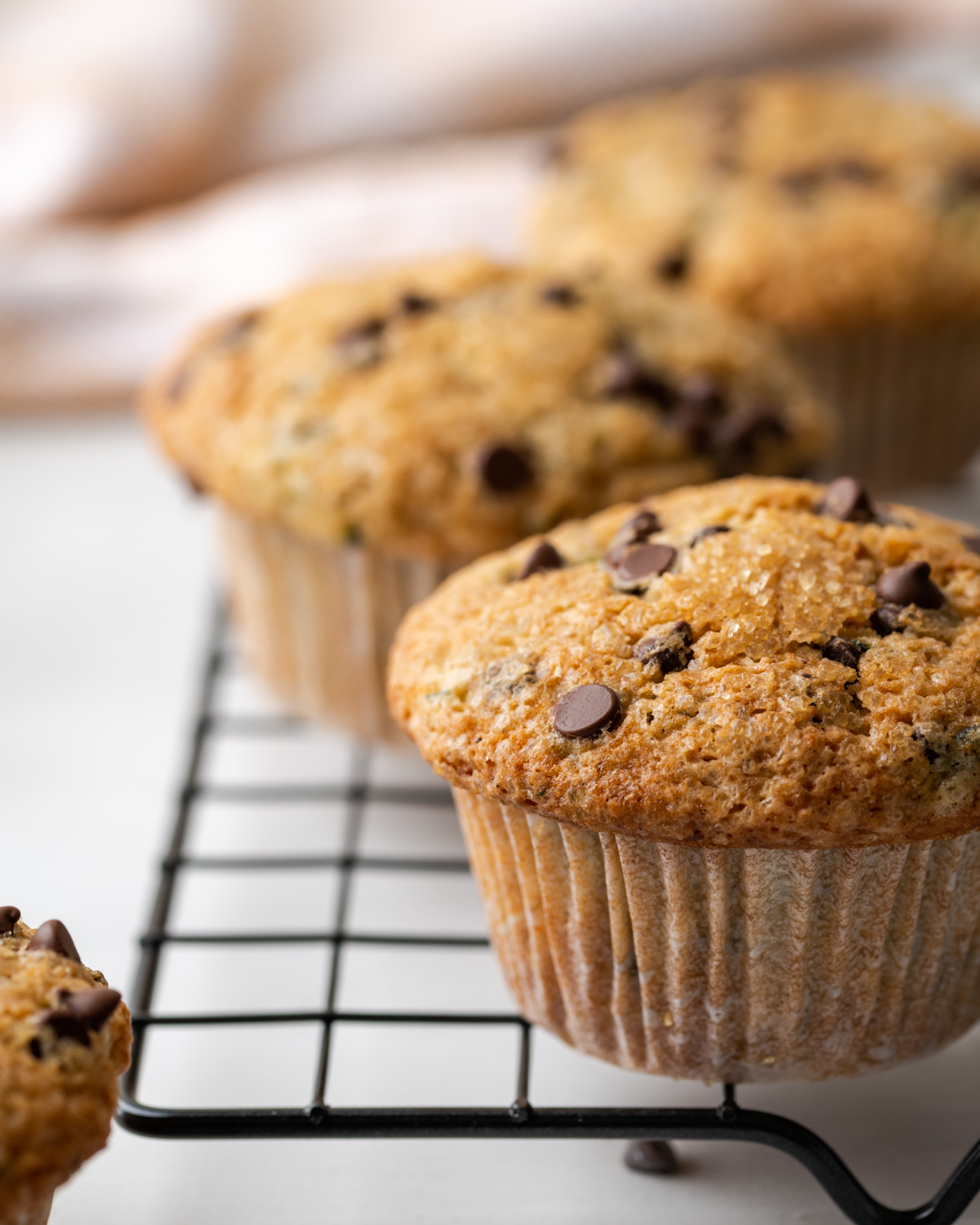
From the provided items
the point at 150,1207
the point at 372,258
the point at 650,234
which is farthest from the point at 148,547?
the point at 150,1207

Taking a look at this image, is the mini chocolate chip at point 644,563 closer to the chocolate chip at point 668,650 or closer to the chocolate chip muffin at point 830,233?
the chocolate chip at point 668,650

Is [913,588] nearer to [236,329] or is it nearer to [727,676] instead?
[727,676]

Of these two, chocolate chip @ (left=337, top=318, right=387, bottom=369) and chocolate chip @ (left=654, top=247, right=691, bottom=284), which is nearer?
chocolate chip @ (left=337, top=318, right=387, bottom=369)

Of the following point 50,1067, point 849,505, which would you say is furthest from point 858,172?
point 50,1067

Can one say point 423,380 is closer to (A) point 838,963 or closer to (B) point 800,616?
(B) point 800,616

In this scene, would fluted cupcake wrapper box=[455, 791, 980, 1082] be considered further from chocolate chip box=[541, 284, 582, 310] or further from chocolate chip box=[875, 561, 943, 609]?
chocolate chip box=[541, 284, 582, 310]

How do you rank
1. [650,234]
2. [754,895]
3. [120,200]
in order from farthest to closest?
[120,200] < [650,234] < [754,895]

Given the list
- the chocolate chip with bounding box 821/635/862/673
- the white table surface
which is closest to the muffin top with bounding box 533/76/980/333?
the white table surface
